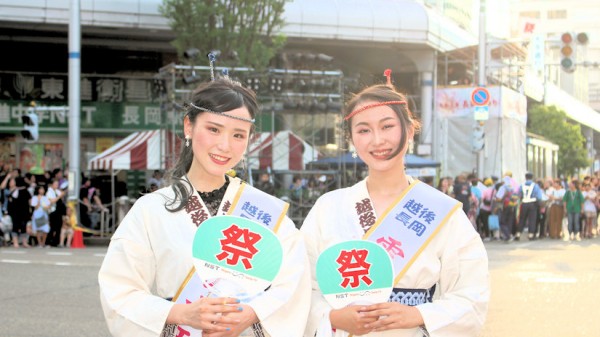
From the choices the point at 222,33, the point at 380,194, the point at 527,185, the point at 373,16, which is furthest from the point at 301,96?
the point at 380,194

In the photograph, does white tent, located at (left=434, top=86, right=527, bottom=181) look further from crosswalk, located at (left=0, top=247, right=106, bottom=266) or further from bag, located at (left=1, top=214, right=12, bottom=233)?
bag, located at (left=1, top=214, right=12, bottom=233)

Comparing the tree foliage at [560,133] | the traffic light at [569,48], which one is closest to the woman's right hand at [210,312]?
the traffic light at [569,48]

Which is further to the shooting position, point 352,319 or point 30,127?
point 30,127

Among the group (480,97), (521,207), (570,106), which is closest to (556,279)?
(521,207)

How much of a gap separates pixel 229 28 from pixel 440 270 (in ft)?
66.1

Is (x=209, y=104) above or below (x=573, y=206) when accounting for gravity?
above

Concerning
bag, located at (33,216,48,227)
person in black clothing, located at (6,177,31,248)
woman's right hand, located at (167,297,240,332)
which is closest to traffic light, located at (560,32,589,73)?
bag, located at (33,216,48,227)

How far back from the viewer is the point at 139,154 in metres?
21.7

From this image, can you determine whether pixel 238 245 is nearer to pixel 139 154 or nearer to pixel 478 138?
pixel 139 154

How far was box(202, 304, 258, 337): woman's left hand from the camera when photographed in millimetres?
3363

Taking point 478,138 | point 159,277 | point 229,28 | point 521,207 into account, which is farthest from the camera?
point 478,138

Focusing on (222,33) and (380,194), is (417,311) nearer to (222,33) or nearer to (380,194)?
(380,194)

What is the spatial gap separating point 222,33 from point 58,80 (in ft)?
26.2

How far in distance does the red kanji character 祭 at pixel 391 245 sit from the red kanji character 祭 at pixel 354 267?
0.87 ft
